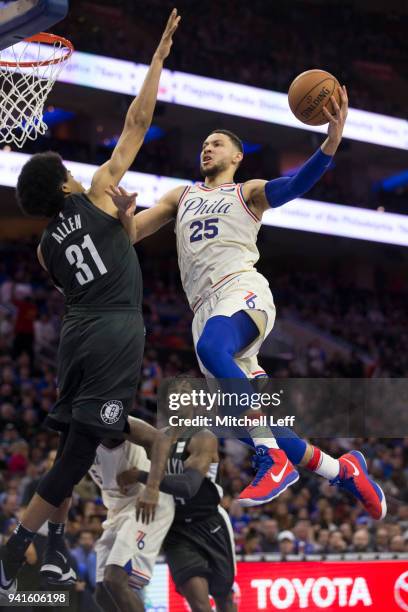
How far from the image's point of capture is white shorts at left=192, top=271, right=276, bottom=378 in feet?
19.7

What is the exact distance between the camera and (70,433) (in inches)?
206

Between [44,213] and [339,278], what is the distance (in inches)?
910

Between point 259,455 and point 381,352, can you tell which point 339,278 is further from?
point 259,455

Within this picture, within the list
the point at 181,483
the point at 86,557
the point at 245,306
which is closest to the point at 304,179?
the point at 245,306

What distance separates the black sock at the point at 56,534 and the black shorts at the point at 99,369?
2.24 feet

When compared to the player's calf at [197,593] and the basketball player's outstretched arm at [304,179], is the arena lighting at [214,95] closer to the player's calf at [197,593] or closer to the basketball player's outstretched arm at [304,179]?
the player's calf at [197,593]

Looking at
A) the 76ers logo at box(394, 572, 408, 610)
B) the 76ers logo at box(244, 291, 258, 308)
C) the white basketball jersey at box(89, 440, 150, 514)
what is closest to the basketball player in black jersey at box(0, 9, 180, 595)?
the 76ers logo at box(244, 291, 258, 308)

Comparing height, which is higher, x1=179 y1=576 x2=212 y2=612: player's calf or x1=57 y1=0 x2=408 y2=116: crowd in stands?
x1=57 y1=0 x2=408 y2=116: crowd in stands

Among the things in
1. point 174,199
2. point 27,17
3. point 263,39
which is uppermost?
point 263,39

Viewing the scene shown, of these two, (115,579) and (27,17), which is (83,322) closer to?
(27,17)

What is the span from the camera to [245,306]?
19.7 feet

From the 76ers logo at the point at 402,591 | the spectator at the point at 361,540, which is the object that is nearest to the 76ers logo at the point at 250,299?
the 76ers logo at the point at 402,591

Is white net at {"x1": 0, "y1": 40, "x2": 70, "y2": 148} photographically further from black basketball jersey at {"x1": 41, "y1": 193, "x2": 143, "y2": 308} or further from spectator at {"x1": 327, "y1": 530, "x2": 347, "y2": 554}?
spectator at {"x1": 327, "y1": 530, "x2": 347, "y2": 554}

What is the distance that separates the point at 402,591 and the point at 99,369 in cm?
572
